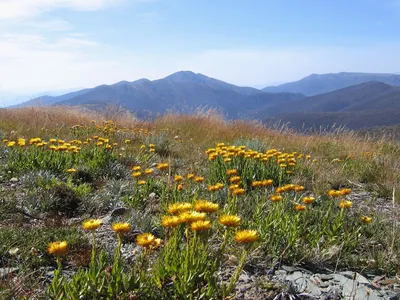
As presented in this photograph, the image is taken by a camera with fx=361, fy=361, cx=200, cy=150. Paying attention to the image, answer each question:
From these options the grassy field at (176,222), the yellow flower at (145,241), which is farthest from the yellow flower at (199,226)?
the yellow flower at (145,241)

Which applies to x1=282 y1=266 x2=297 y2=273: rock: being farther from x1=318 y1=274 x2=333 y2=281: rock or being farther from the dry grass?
the dry grass

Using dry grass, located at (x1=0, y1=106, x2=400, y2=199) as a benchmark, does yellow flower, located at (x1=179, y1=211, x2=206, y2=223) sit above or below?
above

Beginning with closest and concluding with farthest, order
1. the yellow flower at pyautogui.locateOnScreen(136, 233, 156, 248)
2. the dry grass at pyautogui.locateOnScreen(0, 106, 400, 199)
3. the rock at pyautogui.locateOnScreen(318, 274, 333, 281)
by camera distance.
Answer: the yellow flower at pyautogui.locateOnScreen(136, 233, 156, 248) → the rock at pyautogui.locateOnScreen(318, 274, 333, 281) → the dry grass at pyautogui.locateOnScreen(0, 106, 400, 199)

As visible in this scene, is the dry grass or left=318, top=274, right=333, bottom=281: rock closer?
left=318, top=274, right=333, bottom=281: rock

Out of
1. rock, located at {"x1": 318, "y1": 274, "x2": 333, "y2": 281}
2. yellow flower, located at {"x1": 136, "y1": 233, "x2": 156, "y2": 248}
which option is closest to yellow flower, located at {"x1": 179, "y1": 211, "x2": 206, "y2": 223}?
yellow flower, located at {"x1": 136, "y1": 233, "x2": 156, "y2": 248}

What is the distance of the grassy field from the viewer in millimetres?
1738

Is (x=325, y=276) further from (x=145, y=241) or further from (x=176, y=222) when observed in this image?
(x=145, y=241)

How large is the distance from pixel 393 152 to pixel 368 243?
6.56m

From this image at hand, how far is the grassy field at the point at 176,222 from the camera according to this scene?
5.70 feet

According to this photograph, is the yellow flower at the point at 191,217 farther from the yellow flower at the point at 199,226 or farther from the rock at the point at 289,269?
the rock at the point at 289,269

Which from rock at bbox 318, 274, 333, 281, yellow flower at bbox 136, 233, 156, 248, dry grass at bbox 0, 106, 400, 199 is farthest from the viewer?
dry grass at bbox 0, 106, 400, 199

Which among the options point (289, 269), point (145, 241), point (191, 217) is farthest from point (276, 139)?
point (145, 241)

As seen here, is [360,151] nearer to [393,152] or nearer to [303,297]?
[393,152]

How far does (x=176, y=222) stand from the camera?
173cm
